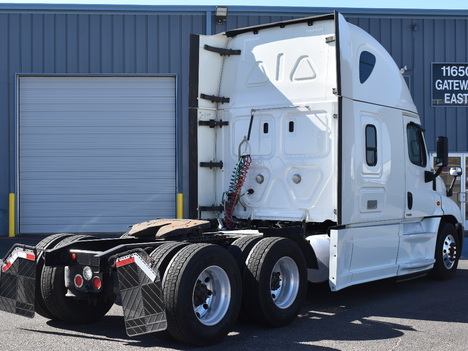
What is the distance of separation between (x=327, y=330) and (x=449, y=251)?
410cm

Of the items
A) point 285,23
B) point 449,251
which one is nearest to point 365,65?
point 285,23

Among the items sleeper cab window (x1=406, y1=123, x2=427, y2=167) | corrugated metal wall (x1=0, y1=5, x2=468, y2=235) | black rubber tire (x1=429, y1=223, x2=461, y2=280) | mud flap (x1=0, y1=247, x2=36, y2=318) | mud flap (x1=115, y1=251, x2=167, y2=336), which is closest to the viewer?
mud flap (x1=115, y1=251, x2=167, y2=336)

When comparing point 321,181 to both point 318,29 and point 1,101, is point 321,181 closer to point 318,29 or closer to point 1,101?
point 318,29

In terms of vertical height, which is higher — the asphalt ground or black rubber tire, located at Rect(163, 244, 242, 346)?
black rubber tire, located at Rect(163, 244, 242, 346)

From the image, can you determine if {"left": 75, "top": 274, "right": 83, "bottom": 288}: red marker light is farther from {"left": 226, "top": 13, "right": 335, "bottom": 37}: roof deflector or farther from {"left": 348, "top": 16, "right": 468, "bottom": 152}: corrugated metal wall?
{"left": 348, "top": 16, "right": 468, "bottom": 152}: corrugated metal wall

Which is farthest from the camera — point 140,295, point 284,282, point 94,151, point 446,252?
point 94,151

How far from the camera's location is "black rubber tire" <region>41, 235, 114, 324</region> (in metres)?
6.45

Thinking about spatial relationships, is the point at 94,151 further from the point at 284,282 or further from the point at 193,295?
the point at 193,295

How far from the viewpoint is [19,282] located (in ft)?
20.8

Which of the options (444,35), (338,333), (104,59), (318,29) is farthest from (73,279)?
(444,35)

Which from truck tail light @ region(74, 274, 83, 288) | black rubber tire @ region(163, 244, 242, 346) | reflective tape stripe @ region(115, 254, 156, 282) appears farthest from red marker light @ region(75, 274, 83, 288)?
black rubber tire @ region(163, 244, 242, 346)

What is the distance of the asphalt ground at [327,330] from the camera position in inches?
231

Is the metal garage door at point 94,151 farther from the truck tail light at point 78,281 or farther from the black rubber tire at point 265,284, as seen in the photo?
the truck tail light at point 78,281

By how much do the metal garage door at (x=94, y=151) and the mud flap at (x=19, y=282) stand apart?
36.1 ft
